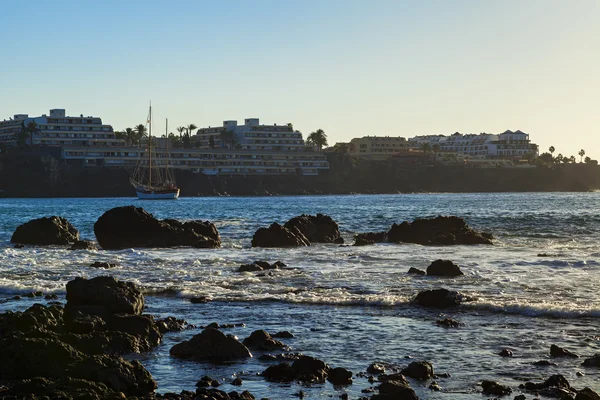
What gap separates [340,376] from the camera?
1491 centimetres

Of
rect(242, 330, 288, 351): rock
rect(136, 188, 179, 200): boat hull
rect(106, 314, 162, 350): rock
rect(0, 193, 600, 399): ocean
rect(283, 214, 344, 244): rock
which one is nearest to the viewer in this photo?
rect(0, 193, 600, 399): ocean

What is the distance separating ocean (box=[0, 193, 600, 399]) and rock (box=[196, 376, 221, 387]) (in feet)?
0.72

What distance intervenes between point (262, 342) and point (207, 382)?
3.12 meters

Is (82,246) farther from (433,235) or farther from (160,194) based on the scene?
(160,194)

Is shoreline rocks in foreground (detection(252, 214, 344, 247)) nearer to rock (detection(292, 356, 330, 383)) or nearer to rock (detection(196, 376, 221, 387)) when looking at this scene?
rock (detection(292, 356, 330, 383))

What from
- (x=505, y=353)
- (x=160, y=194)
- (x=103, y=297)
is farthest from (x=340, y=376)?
(x=160, y=194)

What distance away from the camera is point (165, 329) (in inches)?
769

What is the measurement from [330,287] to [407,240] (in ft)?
81.7

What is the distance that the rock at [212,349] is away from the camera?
661 inches

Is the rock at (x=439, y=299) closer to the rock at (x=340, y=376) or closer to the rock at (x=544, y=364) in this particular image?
the rock at (x=544, y=364)

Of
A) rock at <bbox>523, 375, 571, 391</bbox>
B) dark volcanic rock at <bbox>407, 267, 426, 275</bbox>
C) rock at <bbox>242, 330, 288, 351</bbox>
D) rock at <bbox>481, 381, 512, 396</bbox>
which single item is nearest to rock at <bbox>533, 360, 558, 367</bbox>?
rock at <bbox>523, 375, 571, 391</bbox>

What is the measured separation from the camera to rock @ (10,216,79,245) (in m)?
51.3

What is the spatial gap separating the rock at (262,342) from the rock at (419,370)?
3225mm

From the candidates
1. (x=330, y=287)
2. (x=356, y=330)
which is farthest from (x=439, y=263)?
(x=356, y=330)
